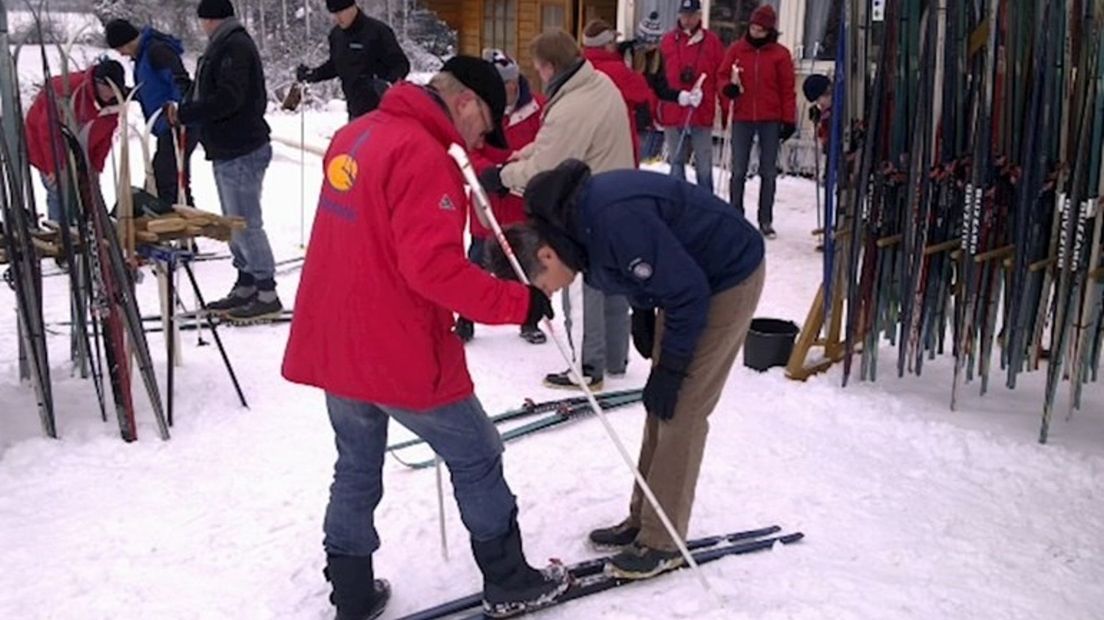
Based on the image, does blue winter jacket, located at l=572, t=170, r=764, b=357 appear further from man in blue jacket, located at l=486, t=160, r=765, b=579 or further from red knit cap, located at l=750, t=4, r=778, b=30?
red knit cap, located at l=750, t=4, r=778, b=30

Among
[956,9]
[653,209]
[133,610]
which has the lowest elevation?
[133,610]

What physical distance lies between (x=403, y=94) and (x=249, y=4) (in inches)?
828

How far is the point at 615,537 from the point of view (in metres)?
3.17

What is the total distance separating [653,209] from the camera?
2.50 m

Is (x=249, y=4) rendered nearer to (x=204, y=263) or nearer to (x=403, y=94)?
(x=204, y=263)

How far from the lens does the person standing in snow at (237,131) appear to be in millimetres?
5164

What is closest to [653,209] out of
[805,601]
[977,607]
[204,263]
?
[805,601]

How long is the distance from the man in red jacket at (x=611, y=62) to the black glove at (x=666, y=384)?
281 centimetres

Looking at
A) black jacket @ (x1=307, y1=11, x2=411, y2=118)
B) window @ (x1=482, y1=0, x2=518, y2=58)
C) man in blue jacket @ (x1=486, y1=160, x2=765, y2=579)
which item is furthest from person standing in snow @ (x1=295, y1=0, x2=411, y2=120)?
window @ (x1=482, y1=0, x2=518, y2=58)

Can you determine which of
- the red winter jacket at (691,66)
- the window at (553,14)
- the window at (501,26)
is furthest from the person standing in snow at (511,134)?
the window at (501,26)

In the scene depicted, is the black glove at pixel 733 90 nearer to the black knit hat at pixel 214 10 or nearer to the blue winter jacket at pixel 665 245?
the black knit hat at pixel 214 10

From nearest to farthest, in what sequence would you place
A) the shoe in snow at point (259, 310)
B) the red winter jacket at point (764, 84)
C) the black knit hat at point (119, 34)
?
1. the shoe in snow at point (259, 310)
2. the black knit hat at point (119, 34)
3. the red winter jacket at point (764, 84)

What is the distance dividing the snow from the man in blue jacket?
18.9 inches

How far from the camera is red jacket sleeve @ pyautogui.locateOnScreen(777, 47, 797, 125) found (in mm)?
7512
